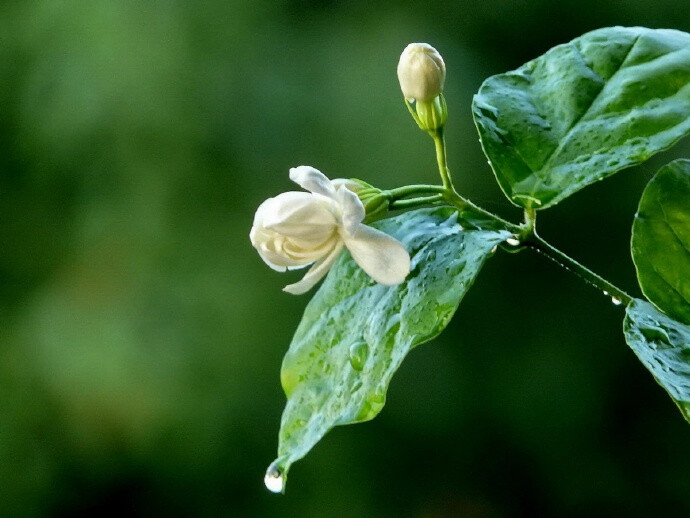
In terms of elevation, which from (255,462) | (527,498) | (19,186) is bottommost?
(527,498)

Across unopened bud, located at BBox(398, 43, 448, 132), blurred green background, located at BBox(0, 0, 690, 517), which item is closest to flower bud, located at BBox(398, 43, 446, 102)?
unopened bud, located at BBox(398, 43, 448, 132)

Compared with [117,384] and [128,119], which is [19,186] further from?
[117,384]

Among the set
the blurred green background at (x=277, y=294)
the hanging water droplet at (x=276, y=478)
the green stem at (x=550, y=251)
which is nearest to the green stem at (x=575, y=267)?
the green stem at (x=550, y=251)

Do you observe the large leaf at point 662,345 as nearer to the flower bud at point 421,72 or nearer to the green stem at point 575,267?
the green stem at point 575,267

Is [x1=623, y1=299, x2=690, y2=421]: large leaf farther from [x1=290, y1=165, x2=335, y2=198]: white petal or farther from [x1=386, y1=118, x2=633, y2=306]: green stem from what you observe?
[x1=290, y1=165, x2=335, y2=198]: white petal

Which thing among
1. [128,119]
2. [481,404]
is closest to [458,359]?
[481,404]

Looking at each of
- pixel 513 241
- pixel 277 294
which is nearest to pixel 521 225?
pixel 513 241
